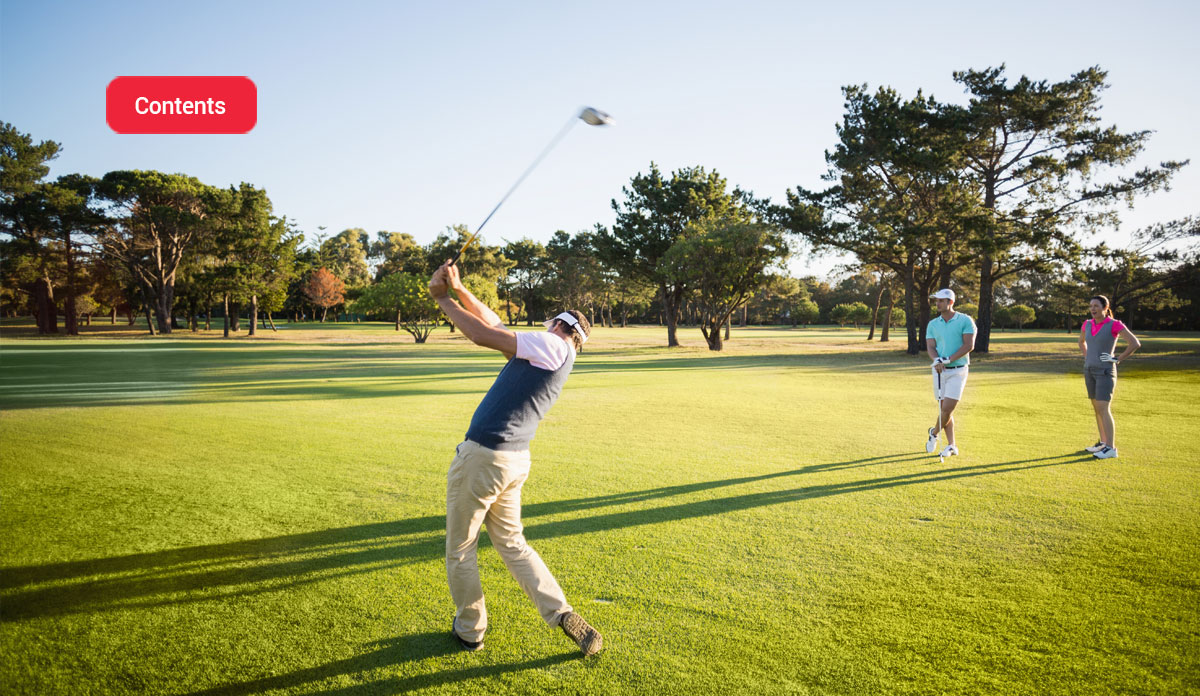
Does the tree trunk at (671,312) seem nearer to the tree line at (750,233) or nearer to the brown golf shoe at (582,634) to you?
the tree line at (750,233)

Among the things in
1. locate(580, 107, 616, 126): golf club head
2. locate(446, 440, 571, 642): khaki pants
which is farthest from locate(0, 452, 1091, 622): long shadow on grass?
locate(580, 107, 616, 126): golf club head

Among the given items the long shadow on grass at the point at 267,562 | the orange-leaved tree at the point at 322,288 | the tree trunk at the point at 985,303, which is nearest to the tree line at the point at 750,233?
the tree trunk at the point at 985,303

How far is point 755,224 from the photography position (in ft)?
123

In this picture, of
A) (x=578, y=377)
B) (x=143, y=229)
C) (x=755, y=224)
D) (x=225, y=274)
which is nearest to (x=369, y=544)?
(x=578, y=377)

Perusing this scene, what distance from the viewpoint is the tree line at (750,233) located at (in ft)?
100

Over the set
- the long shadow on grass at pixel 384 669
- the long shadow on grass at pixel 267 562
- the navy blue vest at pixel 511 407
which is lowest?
the long shadow on grass at pixel 384 669

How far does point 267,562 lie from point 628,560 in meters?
2.91

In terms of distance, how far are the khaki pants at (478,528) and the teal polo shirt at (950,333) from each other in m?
6.74

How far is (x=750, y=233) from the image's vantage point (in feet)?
121

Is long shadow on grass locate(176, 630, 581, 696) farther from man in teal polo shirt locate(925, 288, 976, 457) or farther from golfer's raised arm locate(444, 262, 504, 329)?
man in teal polo shirt locate(925, 288, 976, 457)

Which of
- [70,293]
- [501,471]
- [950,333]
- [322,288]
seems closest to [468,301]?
[501,471]

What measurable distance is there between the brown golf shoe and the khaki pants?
70 mm

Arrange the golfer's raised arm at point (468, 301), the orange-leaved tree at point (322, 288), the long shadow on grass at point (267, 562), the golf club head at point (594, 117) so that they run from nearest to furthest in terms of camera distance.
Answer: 1. the golfer's raised arm at point (468, 301)
2. the long shadow on grass at point (267, 562)
3. the golf club head at point (594, 117)
4. the orange-leaved tree at point (322, 288)

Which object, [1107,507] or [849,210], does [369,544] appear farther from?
[849,210]
